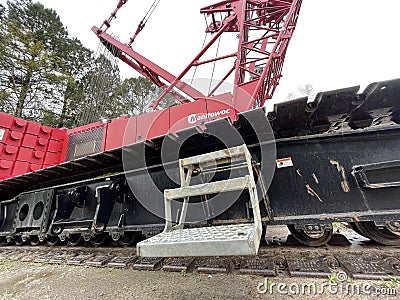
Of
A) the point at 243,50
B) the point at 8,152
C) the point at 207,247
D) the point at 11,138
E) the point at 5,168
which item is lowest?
the point at 207,247

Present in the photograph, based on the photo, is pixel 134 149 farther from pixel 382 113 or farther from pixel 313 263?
pixel 382 113

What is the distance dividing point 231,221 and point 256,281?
64 cm

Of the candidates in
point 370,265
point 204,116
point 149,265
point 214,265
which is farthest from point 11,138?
point 370,265

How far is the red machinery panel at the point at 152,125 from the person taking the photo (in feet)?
12.5

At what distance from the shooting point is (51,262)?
244cm

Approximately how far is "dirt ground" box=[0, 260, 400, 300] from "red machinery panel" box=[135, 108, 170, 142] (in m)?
2.38

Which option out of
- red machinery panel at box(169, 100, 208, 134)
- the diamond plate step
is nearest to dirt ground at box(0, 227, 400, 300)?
the diamond plate step

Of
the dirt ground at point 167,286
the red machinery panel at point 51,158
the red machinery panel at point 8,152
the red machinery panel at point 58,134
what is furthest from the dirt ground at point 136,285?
the red machinery panel at point 58,134

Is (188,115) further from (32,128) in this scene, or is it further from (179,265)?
(32,128)

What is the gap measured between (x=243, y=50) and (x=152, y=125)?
3344 mm

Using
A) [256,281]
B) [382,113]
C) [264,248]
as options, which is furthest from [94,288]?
[382,113]

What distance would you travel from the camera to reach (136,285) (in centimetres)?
157

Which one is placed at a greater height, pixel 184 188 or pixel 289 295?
pixel 184 188

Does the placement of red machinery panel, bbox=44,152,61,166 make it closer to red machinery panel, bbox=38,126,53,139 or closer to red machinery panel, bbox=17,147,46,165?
red machinery panel, bbox=17,147,46,165
